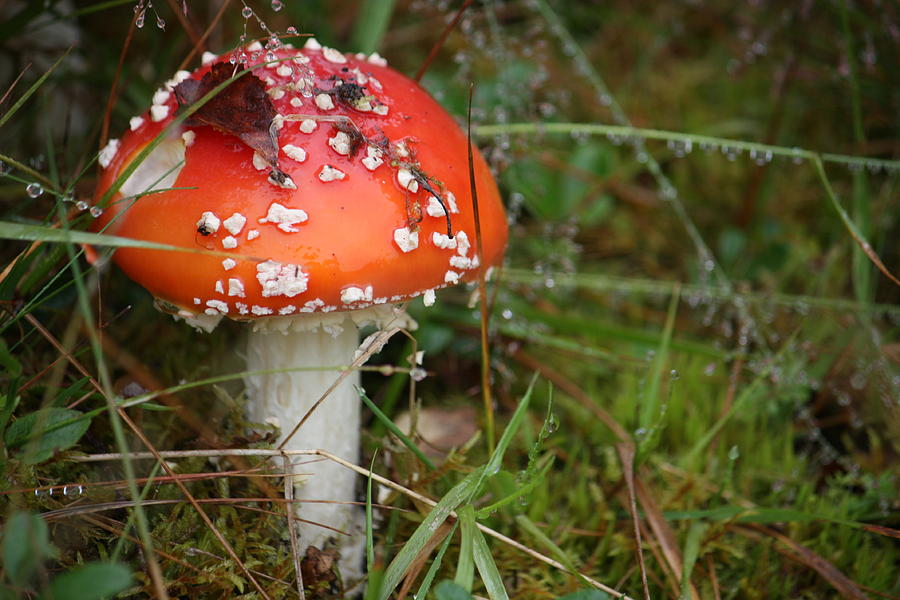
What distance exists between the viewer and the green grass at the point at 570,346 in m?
1.53

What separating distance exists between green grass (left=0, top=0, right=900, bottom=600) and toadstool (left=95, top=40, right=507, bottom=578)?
180 mm

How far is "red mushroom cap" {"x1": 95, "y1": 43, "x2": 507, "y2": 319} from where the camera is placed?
4.50 feet

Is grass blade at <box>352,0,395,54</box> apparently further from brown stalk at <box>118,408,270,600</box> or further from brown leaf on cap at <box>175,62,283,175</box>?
brown stalk at <box>118,408,270,600</box>

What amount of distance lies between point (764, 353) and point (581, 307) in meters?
0.78

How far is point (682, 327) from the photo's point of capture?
111 inches

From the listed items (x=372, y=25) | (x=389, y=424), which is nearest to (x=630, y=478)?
(x=389, y=424)

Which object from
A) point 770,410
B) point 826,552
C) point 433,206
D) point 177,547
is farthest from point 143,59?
point 826,552

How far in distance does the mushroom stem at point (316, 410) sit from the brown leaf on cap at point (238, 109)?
1.60ft

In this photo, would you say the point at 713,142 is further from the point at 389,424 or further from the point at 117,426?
the point at 117,426

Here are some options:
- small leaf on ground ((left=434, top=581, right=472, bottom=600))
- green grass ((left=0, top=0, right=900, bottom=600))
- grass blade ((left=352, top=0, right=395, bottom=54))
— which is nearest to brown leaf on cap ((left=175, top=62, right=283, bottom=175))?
green grass ((left=0, top=0, right=900, bottom=600))

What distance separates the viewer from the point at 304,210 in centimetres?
139

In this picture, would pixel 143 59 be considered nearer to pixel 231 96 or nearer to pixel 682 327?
pixel 231 96

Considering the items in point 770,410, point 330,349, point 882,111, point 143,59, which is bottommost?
point 770,410

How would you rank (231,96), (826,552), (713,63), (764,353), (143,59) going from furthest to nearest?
(713,63) → (143,59) → (764,353) → (826,552) → (231,96)
